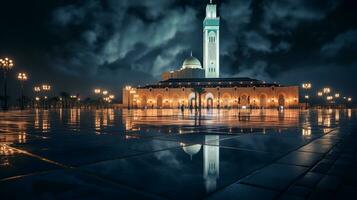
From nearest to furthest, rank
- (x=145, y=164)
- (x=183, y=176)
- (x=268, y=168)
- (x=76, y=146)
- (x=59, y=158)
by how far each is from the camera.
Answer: (x=183, y=176)
(x=268, y=168)
(x=145, y=164)
(x=59, y=158)
(x=76, y=146)

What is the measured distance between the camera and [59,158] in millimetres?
4715

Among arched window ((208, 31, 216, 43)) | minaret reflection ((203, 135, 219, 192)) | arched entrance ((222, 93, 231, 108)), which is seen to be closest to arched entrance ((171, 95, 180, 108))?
arched entrance ((222, 93, 231, 108))

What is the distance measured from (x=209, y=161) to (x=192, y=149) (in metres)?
1.25

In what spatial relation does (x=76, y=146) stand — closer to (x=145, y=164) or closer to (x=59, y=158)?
(x=59, y=158)

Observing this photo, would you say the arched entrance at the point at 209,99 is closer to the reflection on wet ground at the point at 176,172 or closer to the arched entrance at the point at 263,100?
the arched entrance at the point at 263,100

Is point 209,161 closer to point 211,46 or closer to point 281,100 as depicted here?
point 281,100

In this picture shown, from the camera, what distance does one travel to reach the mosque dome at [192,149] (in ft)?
17.2

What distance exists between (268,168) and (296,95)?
88.8 metres

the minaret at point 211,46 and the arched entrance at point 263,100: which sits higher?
the minaret at point 211,46

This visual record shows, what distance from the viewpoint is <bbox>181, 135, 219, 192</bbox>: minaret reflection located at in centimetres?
330

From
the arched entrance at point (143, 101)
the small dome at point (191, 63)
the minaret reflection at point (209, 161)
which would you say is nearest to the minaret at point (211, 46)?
the small dome at point (191, 63)

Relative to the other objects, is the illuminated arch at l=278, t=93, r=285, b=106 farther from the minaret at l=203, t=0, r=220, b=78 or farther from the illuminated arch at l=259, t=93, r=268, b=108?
the minaret at l=203, t=0, r=220, b=78

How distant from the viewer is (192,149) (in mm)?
5707

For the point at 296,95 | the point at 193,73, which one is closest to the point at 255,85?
the point at 296,95
